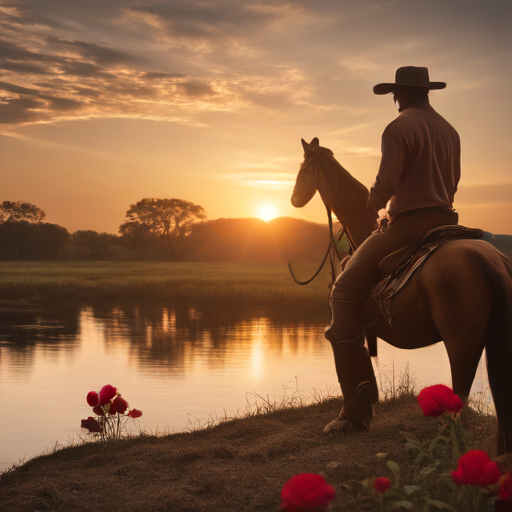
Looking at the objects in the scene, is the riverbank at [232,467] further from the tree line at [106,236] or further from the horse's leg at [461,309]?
the tree line at [106,236]

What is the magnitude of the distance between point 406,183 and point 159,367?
9.87 meters

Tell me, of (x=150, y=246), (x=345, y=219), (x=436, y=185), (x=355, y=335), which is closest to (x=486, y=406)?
(x=355, y=335)

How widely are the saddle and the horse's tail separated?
42 centimetres

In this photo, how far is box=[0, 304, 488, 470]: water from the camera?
895cm

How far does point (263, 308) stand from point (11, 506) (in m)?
24.7

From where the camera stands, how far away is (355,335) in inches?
225

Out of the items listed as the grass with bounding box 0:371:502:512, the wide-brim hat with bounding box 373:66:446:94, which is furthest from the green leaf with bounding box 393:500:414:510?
the wide-brim hat with bounding box 373:66:446:94

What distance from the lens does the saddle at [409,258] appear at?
4762mm

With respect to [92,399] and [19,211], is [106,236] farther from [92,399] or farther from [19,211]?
[92,399]

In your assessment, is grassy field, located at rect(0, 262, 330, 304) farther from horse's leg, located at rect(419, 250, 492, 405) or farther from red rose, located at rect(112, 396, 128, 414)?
horse's leg, located at rect(419, 250, 492, 405)

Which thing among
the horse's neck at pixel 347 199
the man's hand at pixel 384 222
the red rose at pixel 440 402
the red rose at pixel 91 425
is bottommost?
the red rose at pixel 91 425

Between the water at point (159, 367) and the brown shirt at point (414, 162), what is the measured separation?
2.20 m

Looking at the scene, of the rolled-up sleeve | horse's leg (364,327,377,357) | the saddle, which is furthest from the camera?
horse's leg (364,327,377,357)

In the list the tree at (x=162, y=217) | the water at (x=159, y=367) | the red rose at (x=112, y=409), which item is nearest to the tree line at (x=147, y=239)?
the tree at (x=162, y=217)
